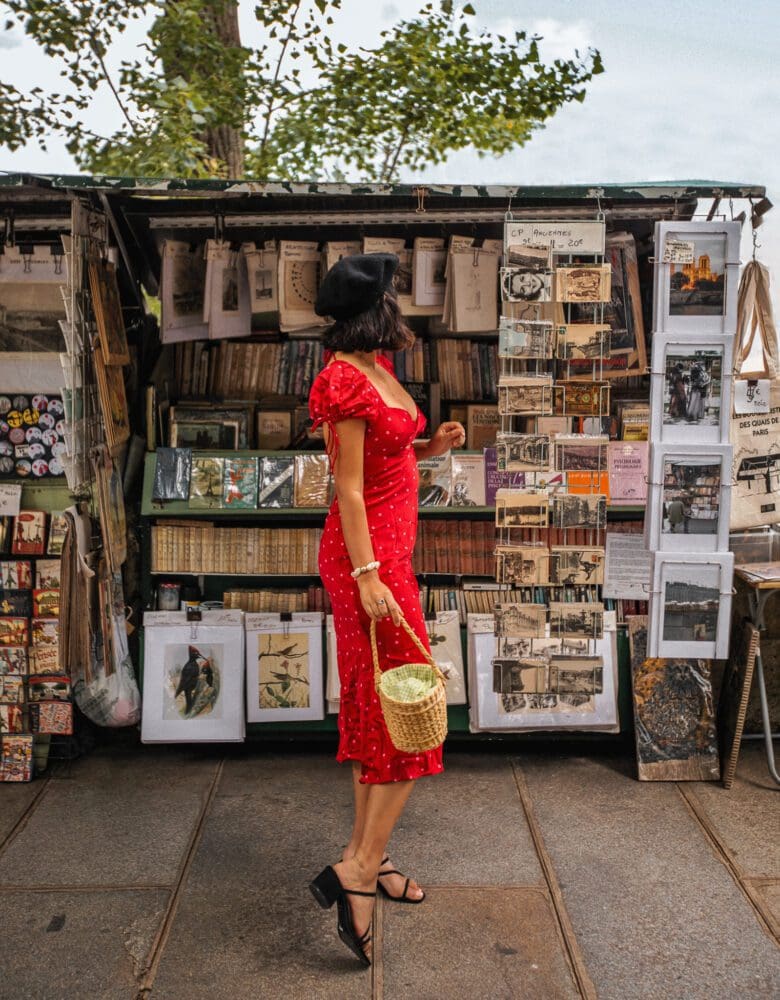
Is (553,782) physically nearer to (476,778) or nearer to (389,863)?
(476,778)

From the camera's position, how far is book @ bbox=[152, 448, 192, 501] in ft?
13.6

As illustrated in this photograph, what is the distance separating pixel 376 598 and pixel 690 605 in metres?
1.47

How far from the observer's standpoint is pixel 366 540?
2.68m

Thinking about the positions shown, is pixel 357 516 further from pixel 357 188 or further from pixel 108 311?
pixel 108 311

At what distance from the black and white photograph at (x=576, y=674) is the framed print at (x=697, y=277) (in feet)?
4.05

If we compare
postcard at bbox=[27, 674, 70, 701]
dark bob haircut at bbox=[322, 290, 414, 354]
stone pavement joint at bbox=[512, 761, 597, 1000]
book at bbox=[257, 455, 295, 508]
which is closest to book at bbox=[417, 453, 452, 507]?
book at bbox=[257, 455, 295, 508]

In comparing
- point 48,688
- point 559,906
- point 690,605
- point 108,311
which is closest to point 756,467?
point 690,605

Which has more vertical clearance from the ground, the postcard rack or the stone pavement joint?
the postcard rack

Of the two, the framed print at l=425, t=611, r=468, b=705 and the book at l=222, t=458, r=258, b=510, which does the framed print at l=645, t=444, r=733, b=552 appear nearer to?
the framed print at l=425, t=611, r=468, b=705

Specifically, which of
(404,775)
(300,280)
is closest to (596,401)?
(300,280)

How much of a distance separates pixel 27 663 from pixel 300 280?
192cm

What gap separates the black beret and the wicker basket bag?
0.87 metres

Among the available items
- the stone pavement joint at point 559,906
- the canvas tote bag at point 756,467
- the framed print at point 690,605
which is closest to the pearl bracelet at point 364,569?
the stone pavement joint at point 559,906

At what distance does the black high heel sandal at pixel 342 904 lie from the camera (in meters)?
2.74
